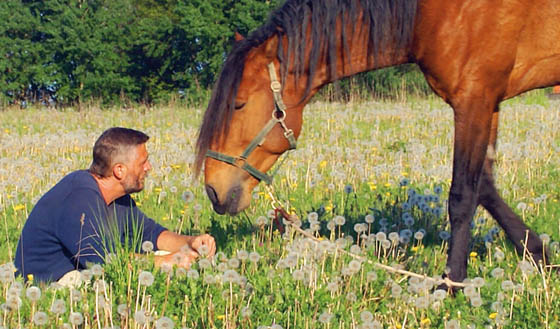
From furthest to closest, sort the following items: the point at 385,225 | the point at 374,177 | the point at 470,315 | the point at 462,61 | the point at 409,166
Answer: the point at 409,166
the point at 374,177
the point at 385,225
the point at 462,61
the point at 470,315

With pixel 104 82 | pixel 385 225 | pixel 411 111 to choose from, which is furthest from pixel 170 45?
pixel 385 225

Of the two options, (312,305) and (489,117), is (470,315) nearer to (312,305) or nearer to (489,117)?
(312,305)

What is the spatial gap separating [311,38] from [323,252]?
149 centimetres

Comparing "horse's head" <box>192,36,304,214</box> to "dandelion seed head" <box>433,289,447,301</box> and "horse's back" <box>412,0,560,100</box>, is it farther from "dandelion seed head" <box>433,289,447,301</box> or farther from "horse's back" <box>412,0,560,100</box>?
"dandelion seed head" <box>433,289,447,301</box>

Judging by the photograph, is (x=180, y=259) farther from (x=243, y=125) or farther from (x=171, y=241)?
(x=243, y=125)

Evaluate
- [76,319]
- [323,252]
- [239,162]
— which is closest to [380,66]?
[239,162]

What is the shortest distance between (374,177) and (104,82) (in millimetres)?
28133

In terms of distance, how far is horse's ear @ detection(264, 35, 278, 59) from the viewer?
178 inches

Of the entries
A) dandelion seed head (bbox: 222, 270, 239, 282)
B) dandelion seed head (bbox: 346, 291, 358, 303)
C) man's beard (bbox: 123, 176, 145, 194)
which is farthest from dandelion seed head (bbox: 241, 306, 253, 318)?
man's beard (bbox: 123, 176, 145, 194)

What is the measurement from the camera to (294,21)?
4508mm

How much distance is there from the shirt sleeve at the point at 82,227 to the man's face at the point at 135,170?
0.30 meters

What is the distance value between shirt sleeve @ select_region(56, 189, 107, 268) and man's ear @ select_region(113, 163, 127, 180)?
0.83 ft

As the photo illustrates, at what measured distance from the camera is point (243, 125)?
454 centimetres

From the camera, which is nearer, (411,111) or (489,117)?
(489,117)
